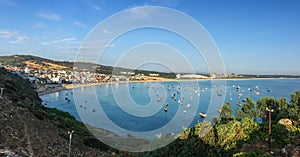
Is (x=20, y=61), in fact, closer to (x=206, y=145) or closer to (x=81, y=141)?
(x=81, y=141)

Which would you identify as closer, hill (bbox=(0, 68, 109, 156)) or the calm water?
hill (bbox=(0, 68, 109, 156))

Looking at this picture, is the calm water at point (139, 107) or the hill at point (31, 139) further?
the calm water at point (139, 107)

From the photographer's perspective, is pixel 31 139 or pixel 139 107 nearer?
pixel 31 139

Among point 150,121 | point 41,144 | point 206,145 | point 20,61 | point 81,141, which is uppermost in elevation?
point 20,61

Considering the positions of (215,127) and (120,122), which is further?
(120,122)

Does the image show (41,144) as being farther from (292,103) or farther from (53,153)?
(292,103)

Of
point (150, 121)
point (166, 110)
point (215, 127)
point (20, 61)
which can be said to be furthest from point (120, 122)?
point (20, 61)

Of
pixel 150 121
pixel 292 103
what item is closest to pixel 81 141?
pixel 150 121

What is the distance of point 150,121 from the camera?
31797 millimetres

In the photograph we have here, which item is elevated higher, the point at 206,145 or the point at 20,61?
the point at 20,61

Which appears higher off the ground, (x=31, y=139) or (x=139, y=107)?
(x=139, y=107)

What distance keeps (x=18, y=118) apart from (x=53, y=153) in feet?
12.8

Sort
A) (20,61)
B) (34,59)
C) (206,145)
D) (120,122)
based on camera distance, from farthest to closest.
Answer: (34,59) < (20,61) < (120,122) < (206,145)

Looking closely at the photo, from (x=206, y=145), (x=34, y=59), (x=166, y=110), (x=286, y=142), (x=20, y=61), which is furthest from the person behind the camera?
(x=34, y=59)
